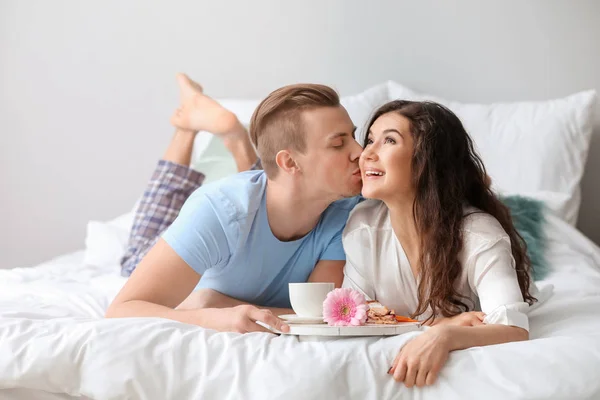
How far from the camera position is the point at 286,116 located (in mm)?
1607

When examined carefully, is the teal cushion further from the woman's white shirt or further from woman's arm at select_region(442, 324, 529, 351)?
woman's arm at select_region(442, 324, 529, 351)

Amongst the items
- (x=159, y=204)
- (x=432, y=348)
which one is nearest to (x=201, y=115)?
(x=159, y=204)

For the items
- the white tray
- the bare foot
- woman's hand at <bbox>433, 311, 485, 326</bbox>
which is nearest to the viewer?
the white tray

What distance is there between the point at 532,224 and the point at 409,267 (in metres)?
0.67

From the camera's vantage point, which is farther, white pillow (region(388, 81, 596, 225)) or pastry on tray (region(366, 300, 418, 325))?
white pillow (region(388, 81, 596, 225))

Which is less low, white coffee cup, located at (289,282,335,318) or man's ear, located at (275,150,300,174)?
man's ear, located at (275,150,300,174)

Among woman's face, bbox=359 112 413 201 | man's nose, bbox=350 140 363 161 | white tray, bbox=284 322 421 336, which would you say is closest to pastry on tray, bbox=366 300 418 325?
white tray, bbox=284 322 421 336

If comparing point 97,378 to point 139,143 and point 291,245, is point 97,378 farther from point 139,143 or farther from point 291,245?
point 139,143

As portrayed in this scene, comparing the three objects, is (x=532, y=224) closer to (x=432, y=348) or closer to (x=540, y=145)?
(x=540, y=145)

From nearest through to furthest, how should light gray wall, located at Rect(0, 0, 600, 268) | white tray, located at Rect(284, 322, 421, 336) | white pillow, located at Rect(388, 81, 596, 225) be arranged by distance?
white tray, located at Rect(284, 322, 421, 336)
white pillow, located at Rect(388, 81, 596, 225)
light gray wall, located at Rect(0, 0, 600, 268)

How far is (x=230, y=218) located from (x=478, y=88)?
1479 millimetres

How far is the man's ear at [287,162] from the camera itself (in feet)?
5.25

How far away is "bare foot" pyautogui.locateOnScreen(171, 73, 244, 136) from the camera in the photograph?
Answer: 7.11 ft

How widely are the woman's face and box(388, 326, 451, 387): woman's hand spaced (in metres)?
0.43
